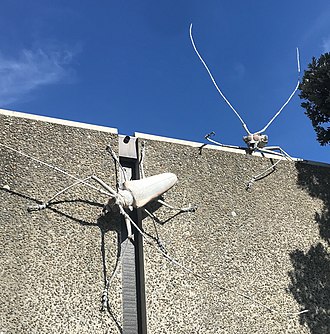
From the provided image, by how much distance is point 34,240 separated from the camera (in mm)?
4258

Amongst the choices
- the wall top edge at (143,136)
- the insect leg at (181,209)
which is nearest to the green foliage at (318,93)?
the wall top edge at (143,136)

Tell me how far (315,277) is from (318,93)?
2195mm

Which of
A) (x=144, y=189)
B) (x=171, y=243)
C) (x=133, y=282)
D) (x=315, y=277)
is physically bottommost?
(x=133, y=282)

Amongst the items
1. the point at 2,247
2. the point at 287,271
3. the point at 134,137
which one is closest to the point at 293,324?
the point at 287,271

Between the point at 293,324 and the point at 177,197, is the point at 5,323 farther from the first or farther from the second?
the point at 293,324

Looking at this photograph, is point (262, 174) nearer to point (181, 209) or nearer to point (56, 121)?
point (181, 209)

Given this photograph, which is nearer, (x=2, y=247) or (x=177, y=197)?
(x=2, y=247)

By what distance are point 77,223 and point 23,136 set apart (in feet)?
2.99

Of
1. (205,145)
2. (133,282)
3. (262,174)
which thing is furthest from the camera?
(262,174)

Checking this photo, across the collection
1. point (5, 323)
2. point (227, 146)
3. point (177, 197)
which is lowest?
point (5, 323)

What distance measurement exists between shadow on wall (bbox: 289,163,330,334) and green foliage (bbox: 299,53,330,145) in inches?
30.9

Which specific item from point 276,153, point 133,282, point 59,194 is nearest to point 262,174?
point 276,153

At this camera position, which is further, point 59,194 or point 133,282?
point 133,282

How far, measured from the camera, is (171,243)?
15.8ft
